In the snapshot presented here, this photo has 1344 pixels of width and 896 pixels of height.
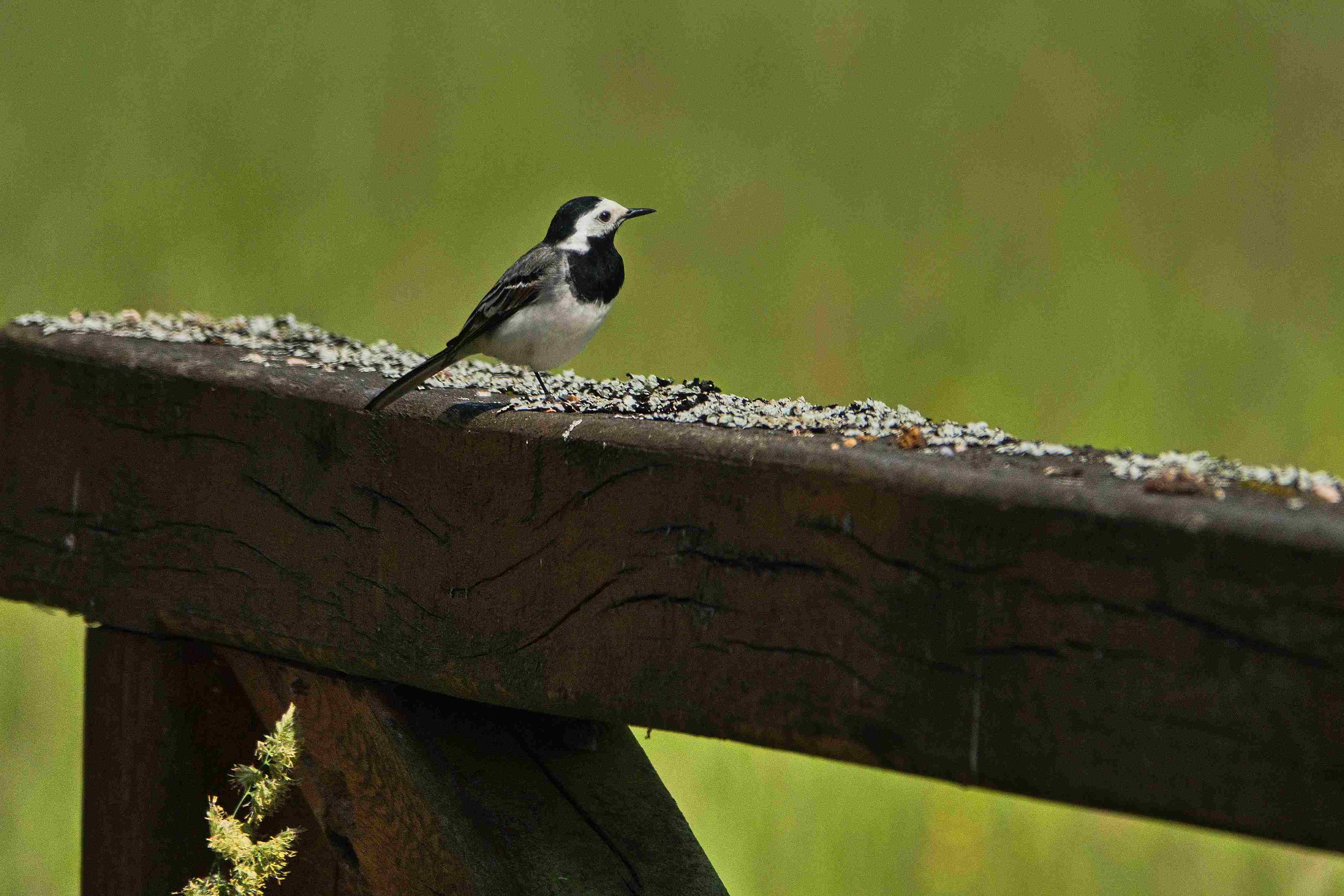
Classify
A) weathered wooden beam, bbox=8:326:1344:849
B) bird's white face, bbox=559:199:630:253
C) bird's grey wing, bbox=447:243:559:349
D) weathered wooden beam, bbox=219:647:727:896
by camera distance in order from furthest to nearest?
bird's white face, bbox=559:199:630:253 < bird's grey wing, bbox=447:243:559:349 < weathered wooden beam, bbox=219:647:727:896 < weathered wooden beam, bbox=8:326:1344:849

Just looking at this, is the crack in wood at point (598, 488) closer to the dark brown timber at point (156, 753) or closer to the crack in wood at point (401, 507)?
the crack in wood at point (401, 507)

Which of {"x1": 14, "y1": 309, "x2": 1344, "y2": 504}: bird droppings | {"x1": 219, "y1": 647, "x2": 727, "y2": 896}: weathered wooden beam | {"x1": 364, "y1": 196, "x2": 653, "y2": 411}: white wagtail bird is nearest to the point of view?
{"x1": 14, "y1": 309, "x2": 1344, "y2": 504}: bird droppings

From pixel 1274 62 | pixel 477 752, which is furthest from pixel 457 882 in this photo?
pixel 1274 62

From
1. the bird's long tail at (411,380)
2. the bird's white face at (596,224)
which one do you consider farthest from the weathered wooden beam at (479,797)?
the bird's white face at (596,224)

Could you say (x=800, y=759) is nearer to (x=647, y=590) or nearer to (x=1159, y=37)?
(x=647, y=590)

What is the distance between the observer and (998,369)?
4340mm

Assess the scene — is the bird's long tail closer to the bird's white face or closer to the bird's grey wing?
the bird's grey wing

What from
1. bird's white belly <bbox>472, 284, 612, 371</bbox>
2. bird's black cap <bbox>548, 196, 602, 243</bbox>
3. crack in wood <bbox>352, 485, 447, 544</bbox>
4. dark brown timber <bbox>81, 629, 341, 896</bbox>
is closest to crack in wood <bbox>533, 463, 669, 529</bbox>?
crack in wood <bbox>352, 485, 447, 544</bbox>

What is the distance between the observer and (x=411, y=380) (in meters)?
2.31

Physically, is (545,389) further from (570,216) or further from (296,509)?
(570,216)

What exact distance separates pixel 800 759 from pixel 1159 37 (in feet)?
9.26

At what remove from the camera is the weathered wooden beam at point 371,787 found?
2.10 meters

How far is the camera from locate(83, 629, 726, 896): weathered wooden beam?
2.10 meters

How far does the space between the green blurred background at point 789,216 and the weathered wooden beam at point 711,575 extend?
1.78 metres
